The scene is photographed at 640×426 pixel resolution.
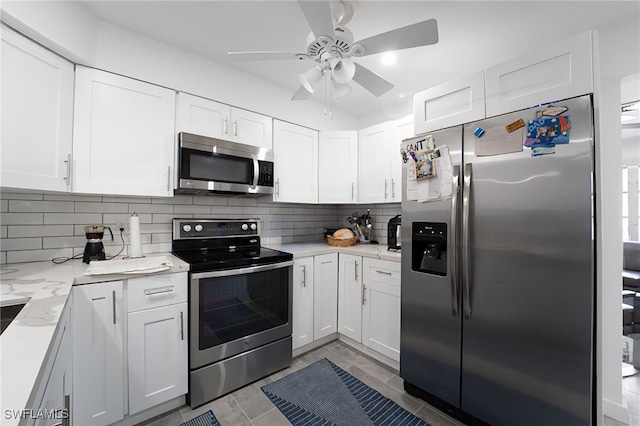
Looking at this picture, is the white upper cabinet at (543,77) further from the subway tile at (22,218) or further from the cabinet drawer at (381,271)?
the subway tile at (22,218)

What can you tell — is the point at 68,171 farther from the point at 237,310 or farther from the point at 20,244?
the point at 237,310

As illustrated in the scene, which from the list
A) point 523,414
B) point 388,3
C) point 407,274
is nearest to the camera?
point 523,414

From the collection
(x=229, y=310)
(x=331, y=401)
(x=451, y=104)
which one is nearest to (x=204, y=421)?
(x=229, y=310)

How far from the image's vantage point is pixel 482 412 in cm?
152

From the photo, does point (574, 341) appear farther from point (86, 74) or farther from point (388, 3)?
point (86, 74)

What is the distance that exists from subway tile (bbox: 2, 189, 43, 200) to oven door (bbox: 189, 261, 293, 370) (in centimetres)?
116

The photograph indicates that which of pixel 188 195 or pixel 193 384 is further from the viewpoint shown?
pixel 188 195

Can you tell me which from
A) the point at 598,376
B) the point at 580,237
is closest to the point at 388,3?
the point at 580,237

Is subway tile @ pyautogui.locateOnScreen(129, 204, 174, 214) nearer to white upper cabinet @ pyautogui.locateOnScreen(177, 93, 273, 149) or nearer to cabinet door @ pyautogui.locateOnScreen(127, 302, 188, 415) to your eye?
white upper cabinet @ pyautogui.locateOnScreen(177, 93, 273, 149)

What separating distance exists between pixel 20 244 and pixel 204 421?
1.60m

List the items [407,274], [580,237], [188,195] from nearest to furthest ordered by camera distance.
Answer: [580,237]
[407,274]
[188,195]

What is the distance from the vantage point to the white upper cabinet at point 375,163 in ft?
8.37

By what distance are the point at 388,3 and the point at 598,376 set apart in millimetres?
2179

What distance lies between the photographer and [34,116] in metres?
1.42
